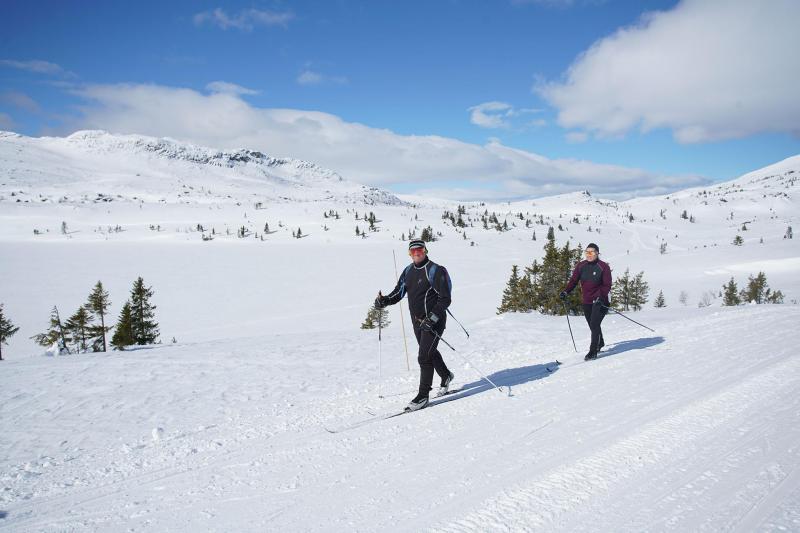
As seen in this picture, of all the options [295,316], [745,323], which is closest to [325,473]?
[745,323]

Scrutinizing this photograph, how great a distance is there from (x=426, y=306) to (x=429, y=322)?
401 mm

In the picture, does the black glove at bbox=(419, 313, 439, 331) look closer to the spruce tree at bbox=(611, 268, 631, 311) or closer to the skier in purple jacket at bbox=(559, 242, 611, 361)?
the skier in purple jacket at bbox=(559, 242, 611, 361)

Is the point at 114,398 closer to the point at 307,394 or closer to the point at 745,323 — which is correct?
the point at 307,394

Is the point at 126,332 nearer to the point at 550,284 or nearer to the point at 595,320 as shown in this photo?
the point at 595,320

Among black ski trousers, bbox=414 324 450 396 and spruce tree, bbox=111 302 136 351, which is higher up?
black ski trousers, bbox=414 324 450 396

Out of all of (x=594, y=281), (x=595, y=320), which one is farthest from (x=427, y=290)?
(x=594, y=281)

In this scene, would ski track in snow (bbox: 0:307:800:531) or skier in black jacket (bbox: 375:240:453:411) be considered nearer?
ski track in snow (bbox: 0:307:800:531)

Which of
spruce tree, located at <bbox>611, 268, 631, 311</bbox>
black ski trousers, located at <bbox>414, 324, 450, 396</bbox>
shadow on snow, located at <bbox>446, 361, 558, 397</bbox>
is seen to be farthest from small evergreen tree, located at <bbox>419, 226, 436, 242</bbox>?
black ski trousers, located at <bbox>414, 324, 450, 396</bbox>

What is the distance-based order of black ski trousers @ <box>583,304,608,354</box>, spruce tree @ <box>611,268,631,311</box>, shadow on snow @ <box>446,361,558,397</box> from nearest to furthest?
1. shadow on snow @ <box>446,361,558,397</box>
2. black ski trousers @ <box>583,304,608,354</box>
3. spruce tree @ <box>611,268,631,311</box>

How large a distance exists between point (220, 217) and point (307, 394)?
497ft

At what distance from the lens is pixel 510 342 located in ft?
36.2

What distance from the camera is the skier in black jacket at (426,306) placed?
21.1 ft

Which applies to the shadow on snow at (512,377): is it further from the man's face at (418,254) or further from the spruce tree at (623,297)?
the spruce tree at (623,297)

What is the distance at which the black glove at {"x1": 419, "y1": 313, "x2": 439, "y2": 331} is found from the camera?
6.35m
